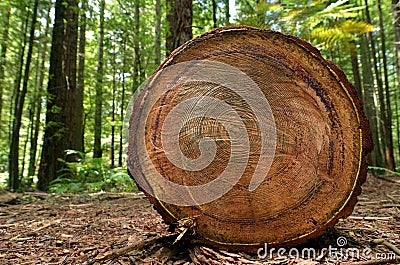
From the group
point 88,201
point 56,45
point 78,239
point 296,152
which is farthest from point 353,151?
point 56,45

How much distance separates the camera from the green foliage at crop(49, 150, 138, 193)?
5.54m

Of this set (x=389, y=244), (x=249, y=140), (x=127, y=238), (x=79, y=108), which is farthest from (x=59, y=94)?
(x=389, y=244)

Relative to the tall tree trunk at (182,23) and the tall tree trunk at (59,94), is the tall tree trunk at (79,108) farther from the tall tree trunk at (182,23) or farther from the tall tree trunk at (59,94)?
the tall tree trunk at (182,23)

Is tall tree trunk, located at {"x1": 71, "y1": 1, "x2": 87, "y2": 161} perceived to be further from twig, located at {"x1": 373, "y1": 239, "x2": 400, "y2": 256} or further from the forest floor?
twig, located at {"x1": 373, "y1": 239, "x2": 400, "y2": 256}

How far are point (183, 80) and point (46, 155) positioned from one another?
16.0 feet

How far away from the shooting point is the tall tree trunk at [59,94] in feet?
19.2

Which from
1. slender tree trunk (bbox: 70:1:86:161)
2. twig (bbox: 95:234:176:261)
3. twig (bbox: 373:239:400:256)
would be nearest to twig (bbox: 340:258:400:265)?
twig (bbox: 373:239:400:256)

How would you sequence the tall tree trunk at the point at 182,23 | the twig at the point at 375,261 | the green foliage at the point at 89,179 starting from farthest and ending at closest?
the green foliage at the point at 89,179 → the tall tree trunk at the point at 182,23 → the twig at the point at 375,261

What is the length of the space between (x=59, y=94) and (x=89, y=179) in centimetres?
184

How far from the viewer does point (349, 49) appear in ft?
24.6

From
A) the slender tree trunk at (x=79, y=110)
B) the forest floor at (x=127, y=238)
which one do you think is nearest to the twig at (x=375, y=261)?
the forest floor at (x=127, y=238)

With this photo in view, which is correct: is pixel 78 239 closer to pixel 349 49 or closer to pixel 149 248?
pixel 149 248

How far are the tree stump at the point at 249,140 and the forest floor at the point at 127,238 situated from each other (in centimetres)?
17

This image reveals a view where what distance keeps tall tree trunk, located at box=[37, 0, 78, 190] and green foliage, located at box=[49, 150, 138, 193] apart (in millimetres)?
241
